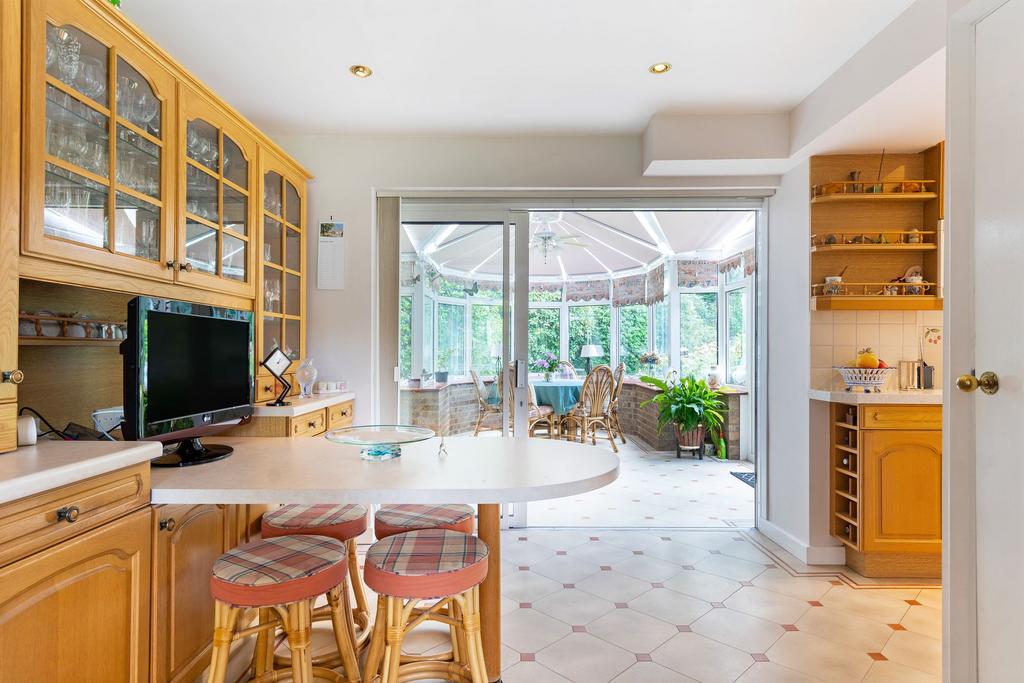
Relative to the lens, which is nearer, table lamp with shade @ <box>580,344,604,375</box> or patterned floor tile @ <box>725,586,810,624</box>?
patterned floor tile @ <box>725,586,810,624</box>

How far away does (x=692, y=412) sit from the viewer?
560cm

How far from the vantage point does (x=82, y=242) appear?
1614 mm

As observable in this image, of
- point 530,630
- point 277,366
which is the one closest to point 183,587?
point 277,366

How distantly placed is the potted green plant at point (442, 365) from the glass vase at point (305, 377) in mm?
854

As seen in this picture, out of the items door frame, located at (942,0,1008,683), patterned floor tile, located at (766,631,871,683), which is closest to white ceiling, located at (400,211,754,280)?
door frame, located at (942,0,1008,683)

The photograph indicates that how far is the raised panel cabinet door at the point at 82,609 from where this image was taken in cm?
113

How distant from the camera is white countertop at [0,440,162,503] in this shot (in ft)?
3.67

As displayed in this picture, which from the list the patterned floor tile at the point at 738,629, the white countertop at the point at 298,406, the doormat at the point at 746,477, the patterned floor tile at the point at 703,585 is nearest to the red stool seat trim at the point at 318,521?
the white countertop at the point at 298,406

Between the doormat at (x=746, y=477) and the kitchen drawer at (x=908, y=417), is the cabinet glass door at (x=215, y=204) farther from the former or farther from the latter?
the doormat at (x=746, y=477)

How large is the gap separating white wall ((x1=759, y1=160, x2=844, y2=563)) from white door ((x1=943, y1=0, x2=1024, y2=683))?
4.77 feet

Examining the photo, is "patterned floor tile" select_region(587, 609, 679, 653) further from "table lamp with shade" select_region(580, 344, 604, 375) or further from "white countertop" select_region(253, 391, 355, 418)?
"table lamp with shade" select_region(580, 344, 604, 375)

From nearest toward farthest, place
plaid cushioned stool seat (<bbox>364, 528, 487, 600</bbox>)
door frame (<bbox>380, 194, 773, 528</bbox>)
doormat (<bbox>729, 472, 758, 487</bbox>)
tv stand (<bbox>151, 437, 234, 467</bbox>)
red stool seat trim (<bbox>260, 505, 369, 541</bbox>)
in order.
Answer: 1. plaid cushioned stool seat (<bbox>364, 528, 487, 600</bbox>)
2. tv stand (<bbox>151, 437, 234, 467</bbox>)
3. red stool seat trim (<bbox>260, 505, 369, 541</bbox>)
4. door frame (<bbox>380, 194, 773, 528</bbox>)
5. doormat (<bbox>729, 472, 758, 487</bbox>)

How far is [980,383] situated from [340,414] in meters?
2.89

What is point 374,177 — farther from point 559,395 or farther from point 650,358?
point 650,358
